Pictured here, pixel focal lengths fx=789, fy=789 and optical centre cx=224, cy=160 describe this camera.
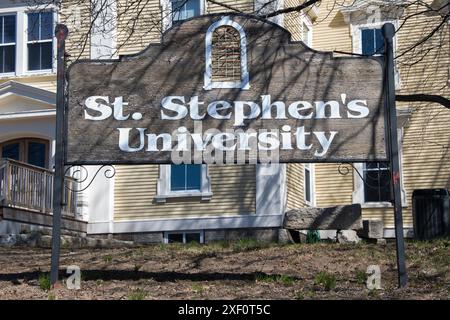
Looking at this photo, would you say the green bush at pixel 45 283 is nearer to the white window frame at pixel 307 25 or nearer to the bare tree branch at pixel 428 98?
the bare tree branch at pixel 428 98

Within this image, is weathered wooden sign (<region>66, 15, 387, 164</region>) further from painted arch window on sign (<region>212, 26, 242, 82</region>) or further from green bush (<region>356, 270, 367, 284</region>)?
green bush (<region>356, 270, 367, 284</region>)

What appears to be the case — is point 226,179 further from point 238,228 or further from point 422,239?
point 422,239

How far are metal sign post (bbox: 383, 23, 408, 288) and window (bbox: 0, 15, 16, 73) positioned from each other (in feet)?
43.7

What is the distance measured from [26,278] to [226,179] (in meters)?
8.50

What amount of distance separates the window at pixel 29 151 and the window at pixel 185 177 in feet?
11.6

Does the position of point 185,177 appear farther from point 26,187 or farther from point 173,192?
point 26,187

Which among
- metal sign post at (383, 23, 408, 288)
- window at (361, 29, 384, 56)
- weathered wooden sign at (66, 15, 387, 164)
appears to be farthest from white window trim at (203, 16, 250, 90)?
window at (361, 29, 384, 56)

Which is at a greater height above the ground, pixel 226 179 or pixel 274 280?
pixel 226 179

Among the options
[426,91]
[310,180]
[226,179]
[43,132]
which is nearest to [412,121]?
[426,91]

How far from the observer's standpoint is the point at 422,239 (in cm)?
1525

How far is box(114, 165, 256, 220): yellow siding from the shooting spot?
18234mm

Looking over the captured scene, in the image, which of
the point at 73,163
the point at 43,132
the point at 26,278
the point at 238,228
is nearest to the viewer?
the point at 73,163

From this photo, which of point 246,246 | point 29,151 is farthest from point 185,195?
point 246,246
